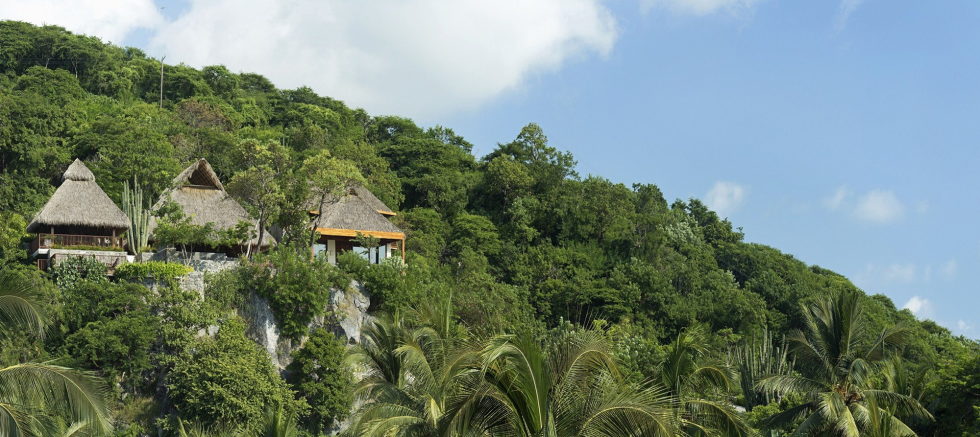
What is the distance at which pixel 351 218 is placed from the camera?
37531 mm

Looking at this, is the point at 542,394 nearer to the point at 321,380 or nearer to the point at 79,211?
the point at 321,380

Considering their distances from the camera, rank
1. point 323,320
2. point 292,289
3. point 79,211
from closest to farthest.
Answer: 1. point 292,289
2. point 323,320
3. point 79,211

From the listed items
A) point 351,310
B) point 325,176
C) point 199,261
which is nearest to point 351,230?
point 325,176

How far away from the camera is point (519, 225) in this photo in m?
46.9

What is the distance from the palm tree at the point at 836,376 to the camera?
2138 cm

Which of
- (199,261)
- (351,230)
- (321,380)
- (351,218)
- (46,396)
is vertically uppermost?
(351,218)

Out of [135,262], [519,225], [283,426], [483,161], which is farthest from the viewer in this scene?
[483,161]

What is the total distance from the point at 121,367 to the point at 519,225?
2209 centimetres

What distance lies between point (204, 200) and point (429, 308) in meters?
17.2

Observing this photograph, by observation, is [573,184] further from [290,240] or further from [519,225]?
[290,240]

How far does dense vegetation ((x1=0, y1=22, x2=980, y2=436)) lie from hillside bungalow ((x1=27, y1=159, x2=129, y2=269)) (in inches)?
38.2

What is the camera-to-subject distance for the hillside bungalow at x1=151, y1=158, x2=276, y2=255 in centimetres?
3466

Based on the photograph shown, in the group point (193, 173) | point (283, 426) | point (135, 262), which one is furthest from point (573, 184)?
point (283, 426)

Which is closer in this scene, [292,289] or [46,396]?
[46,396]
